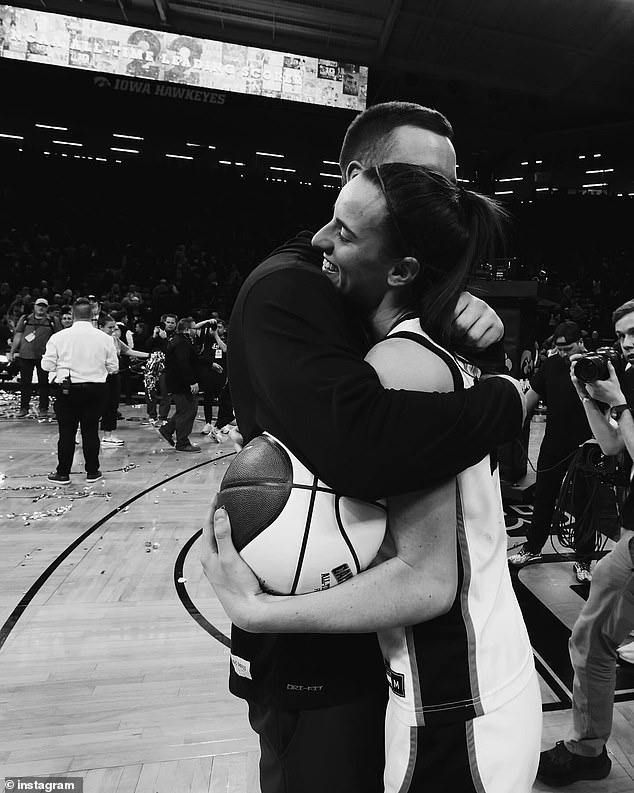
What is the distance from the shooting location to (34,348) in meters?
8.76

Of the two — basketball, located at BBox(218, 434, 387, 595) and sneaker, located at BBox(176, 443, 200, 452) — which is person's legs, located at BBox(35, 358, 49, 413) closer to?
sneaker, located at BBox(176, 443, 200, 452)

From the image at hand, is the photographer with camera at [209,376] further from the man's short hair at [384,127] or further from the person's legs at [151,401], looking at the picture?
the man's short hair at [384,127]

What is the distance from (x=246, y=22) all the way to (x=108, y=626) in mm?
12954

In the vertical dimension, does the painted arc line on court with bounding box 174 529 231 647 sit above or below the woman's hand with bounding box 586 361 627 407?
below

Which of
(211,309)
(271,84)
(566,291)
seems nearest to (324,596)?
(211,309)

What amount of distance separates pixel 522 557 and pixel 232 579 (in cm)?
359

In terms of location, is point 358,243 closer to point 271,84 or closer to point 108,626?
point 108,626

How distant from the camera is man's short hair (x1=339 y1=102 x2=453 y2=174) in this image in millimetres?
1188

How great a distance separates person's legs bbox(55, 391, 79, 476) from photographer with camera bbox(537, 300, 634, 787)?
489 centimetres

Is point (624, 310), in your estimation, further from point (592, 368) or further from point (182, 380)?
point (182, 380)

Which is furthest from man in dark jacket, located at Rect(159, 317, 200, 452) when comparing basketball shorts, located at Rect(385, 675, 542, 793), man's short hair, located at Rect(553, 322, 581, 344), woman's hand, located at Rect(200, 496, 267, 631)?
basketball shorts, located at Rect(385, 675, 542, 793)

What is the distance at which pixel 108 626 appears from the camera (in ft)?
10.1

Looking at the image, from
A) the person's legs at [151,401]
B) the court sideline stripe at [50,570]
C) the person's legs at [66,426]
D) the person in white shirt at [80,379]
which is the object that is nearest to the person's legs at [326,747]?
the court sideline stripe at [50,570]

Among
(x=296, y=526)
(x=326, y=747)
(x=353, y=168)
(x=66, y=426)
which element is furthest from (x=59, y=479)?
(x=296, y=526)
